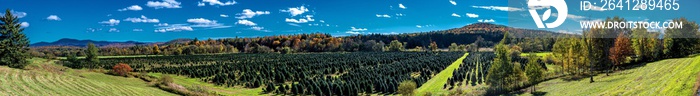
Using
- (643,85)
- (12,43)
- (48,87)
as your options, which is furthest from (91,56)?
(643,85)

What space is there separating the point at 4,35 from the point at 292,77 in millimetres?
41137

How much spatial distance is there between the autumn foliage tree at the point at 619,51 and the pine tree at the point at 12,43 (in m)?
75.2

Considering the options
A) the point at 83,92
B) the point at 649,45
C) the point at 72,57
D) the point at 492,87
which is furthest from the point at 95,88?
the point at 72,57

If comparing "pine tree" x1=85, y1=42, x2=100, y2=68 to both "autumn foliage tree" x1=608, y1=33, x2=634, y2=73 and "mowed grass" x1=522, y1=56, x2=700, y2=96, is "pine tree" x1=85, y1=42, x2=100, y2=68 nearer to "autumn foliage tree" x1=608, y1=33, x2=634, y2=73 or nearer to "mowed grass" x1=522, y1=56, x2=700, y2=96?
"mowed grass" x1=522, y1=56, x2=700, y2=96

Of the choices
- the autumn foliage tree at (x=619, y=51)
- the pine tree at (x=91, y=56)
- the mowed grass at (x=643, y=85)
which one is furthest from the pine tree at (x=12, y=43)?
the autumn foliage tree at (x=619, y=51)

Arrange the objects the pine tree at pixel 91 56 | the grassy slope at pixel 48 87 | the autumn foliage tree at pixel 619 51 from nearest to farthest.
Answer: the grassy slope at pixel 48 87
the autumn foliage tree at pixel 619 51
the pine tree at pixel 91 56

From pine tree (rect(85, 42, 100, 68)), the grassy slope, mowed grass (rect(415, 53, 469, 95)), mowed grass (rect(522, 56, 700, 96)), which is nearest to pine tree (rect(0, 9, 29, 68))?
the grassy slope

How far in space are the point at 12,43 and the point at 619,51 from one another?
3141 inches

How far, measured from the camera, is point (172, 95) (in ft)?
162

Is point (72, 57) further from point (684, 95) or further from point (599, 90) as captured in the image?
point (684, 95)

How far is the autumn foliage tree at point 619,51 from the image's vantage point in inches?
2121

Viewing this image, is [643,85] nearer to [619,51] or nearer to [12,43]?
[619,51]

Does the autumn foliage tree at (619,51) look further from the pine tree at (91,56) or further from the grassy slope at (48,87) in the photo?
the pine tree at (91,56)

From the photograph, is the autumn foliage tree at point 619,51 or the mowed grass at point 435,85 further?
the mowed grass at point 435,85
